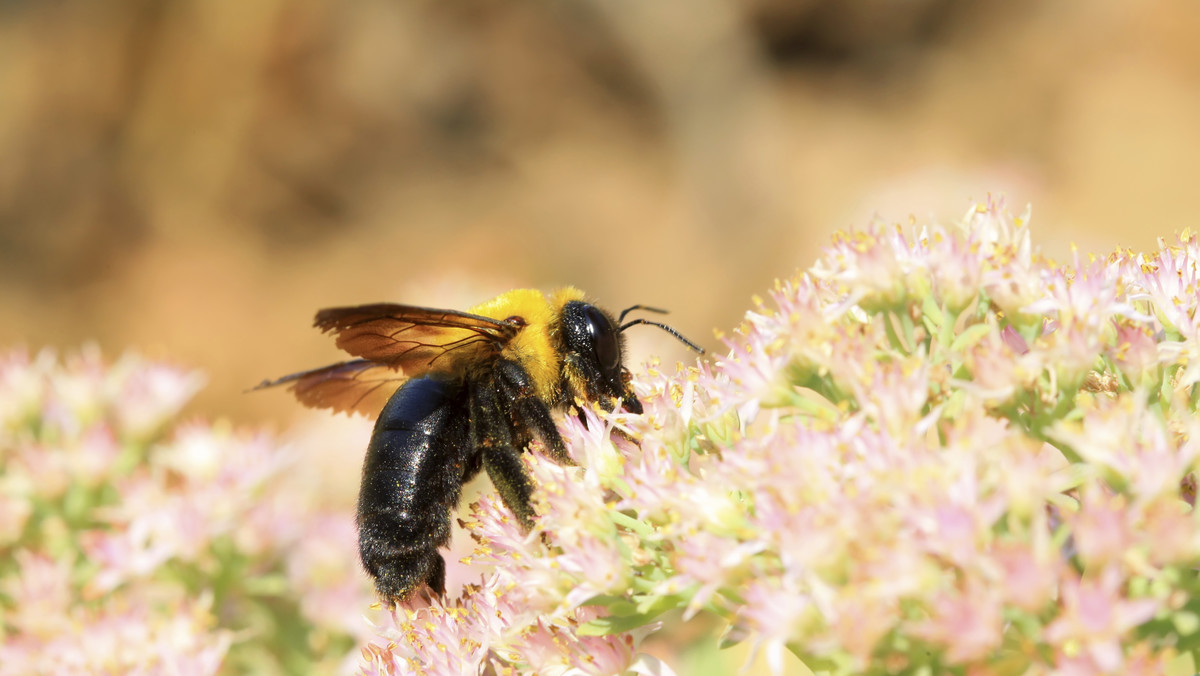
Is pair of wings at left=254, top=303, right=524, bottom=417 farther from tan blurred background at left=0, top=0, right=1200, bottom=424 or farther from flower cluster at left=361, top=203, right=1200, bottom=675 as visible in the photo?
tan blurred background at left=0, top=0, right=1200, bottom=424

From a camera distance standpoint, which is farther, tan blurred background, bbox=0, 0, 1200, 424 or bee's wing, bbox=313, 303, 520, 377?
tan blurred background, bbox=0, 0, 1200, 424

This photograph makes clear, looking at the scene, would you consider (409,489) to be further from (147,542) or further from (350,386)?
(147,542)

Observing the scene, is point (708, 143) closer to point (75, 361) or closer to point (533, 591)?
point (75, 361)

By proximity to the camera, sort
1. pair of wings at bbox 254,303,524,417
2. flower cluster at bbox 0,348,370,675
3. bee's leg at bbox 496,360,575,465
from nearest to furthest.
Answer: pair of wings at bbox 254,303,524,417, bee's leg at bbox 496,360,575,465, flower cluster at bbox 0,348,370,675

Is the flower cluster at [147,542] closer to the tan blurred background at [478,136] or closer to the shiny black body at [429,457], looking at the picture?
the shiny black body at [429,457]

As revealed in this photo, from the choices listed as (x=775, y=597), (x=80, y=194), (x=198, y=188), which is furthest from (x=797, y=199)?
(x=775, y=597)

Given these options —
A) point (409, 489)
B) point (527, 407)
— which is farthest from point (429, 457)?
point (527, 407)

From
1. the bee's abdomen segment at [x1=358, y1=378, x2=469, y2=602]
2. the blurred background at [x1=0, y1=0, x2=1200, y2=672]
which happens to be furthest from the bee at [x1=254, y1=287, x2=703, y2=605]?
the blurred background at [x1=0, y1=0, x2=1200, y2=672]
